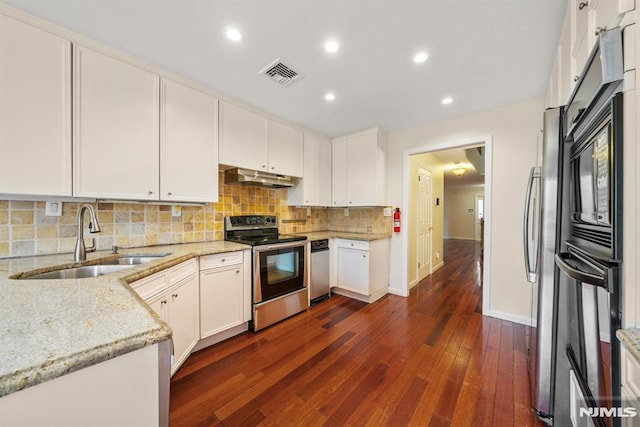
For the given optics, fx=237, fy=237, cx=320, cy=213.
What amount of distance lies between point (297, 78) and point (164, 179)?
1.46 meters

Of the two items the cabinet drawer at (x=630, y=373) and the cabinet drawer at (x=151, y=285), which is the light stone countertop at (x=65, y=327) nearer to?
the cabinet drawer at (x=151, y=285)

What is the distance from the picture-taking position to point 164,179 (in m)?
2.03

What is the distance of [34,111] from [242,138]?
146 cm

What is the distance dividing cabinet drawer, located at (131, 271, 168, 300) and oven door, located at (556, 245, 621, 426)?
201cm

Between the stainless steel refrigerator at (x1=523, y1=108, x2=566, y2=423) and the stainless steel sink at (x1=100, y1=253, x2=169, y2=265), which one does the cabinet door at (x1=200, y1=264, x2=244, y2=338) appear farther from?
the stainless steel refrigerator at (x1=523, y1=108, x2=566, y2=423)

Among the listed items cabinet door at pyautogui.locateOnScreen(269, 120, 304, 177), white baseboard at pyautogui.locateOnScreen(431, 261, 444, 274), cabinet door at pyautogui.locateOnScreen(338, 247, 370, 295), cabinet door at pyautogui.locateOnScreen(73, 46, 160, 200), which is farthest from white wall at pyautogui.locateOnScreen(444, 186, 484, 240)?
cabinet door at pyautogui.locateOnScreen(73, 46, 160, 200)

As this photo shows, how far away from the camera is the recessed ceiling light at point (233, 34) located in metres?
1.58

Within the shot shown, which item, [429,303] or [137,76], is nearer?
[137,76]

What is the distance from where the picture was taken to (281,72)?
204cm

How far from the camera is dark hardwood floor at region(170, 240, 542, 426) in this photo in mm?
1420

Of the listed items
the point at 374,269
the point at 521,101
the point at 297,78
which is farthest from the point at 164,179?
the point at 521,101

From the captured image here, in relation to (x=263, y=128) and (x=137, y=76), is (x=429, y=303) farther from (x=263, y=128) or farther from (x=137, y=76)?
(x=137, y=76)

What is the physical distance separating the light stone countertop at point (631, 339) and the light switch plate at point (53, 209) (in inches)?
116

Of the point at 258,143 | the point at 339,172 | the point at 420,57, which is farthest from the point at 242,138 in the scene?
the point at 420,57
